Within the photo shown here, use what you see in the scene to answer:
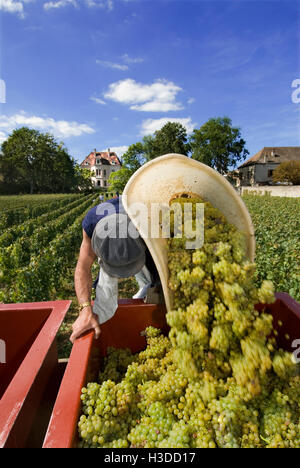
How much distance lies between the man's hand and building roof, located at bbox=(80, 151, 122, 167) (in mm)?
92250

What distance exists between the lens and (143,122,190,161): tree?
58.5 metres

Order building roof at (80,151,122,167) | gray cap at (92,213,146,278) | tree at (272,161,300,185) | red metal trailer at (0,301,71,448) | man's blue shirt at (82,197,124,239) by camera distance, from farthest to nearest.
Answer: building roof at (80,151,122,167) < tree at (272,161,300,185) < man's blue shirt at (82,197,124,239) < gray cap at (92,213,146,278) < red metal trailer at (0,301,71,448)

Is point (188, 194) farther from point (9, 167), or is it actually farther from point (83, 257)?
point (9, 167)

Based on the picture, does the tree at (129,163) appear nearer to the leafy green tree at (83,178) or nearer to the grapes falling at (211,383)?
the leafy green tree at (83,178)

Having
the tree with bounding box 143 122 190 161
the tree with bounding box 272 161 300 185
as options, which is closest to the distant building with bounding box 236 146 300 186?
the tree with bounding box 272 161 300 185

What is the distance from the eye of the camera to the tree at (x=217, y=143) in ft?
190

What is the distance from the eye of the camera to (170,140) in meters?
59.2

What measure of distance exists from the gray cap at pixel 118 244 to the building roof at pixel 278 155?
63331 mm

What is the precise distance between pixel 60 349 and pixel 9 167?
238ft

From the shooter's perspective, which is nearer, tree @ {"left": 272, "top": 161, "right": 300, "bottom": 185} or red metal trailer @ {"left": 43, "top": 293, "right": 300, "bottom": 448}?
red metal trailer @ {"left": 43, "top": 293, "right": 300, "bottom": 448}

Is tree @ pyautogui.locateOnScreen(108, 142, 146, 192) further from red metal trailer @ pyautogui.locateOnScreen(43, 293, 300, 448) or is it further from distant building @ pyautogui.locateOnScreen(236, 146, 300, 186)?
red metal trailer @ pyautogui.locateOnScreen(43, 293, 300, 448)

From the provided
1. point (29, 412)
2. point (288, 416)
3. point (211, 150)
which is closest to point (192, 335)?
point (288, 416)

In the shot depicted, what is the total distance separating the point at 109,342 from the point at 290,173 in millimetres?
53847
